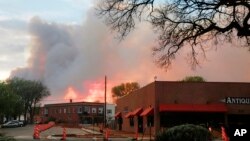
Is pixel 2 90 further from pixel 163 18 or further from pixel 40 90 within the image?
pixel 163 18

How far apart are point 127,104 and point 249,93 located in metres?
25.6

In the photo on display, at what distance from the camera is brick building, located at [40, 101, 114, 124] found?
142 m

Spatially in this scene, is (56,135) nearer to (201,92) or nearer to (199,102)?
(199,102)

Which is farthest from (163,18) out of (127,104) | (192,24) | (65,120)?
(65,120)

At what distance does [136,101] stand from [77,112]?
76531mm

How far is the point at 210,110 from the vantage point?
5191 centimetres

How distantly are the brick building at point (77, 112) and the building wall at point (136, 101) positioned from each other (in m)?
55.6

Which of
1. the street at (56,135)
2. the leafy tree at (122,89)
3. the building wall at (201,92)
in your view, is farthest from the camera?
the leafy tree at (122,89)

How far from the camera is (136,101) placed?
6706 cm

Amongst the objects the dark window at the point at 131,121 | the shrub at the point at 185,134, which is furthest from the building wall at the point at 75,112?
the shrub at the point at 185,134

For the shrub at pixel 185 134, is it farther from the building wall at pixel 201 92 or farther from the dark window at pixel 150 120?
the dark window at pixel 150 120

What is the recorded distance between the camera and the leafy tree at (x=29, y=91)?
5103 inches

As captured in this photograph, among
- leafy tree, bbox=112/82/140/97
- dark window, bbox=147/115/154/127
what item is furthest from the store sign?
leafy tree, bbox=112/82/140/97

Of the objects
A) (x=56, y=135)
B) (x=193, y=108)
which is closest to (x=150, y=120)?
(x=193, y=108)
